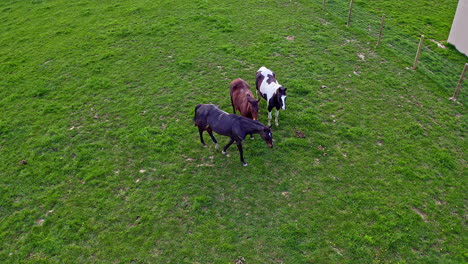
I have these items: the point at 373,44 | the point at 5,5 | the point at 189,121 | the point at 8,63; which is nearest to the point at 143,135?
the point at 189,121

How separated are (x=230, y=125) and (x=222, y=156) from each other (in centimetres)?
129

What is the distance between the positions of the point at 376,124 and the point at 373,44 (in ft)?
19.4

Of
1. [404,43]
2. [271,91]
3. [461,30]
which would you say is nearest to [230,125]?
[271,91]

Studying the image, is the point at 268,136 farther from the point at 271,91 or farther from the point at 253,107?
the point at 271,91

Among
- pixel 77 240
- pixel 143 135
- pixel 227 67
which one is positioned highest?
pixel 227 67

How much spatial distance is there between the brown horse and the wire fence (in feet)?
26.0

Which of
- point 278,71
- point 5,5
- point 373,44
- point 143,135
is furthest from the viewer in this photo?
point 5,5

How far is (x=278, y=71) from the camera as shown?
13445mm

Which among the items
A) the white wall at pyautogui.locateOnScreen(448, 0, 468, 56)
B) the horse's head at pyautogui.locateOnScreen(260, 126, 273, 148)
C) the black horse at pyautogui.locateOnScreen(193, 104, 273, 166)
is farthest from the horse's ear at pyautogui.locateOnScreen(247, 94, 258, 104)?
the white wall at pyautogui.locateOnScreen(448, 0, 468, 56)

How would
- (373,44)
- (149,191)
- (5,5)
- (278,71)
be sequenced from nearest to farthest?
(149,191) → (278,71) → (373,44) → (5,5)

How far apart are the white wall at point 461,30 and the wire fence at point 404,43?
557 millimetres

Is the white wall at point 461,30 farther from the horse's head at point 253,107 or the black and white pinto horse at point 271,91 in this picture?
the horse's head at point 253,107

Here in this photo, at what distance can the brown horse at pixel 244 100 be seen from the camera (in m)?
9.64

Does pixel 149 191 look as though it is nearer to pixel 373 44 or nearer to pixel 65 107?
pixel 65 107
